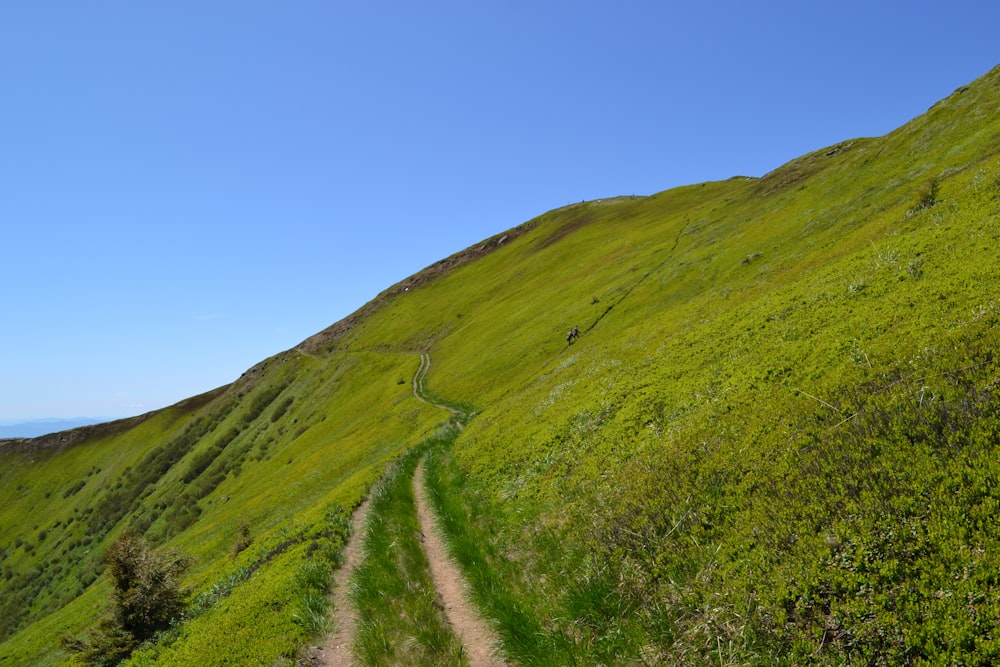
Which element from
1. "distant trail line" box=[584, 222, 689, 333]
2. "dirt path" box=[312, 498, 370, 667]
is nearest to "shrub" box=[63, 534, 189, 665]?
"dirt path" box=[312, 498, 370, 667]

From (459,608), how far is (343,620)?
3.27m

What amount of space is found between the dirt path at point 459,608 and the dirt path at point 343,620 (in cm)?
253

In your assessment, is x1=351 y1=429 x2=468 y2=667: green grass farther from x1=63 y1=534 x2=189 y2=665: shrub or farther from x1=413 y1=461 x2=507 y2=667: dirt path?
x1=63 y1=534 x2=189 y2=665: shrub

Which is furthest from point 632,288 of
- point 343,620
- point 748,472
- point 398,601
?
point 343,620

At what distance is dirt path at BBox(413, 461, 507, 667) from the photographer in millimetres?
11089

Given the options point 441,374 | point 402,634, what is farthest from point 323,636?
point 441,374

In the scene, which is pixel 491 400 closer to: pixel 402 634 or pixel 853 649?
pixel 402 634

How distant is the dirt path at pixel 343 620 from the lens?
1153cm

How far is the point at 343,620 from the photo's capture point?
522 inches

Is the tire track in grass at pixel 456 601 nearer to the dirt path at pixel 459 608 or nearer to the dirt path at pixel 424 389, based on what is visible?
the dirt path at pixel 459 608

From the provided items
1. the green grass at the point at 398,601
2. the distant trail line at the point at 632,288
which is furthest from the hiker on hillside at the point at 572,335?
the green grass at the point at 398,601

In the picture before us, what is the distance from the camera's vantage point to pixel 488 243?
6565 inches

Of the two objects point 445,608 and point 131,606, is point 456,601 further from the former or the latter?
point 131,606

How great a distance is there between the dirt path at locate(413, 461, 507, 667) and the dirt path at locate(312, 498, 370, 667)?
8.29 feet
